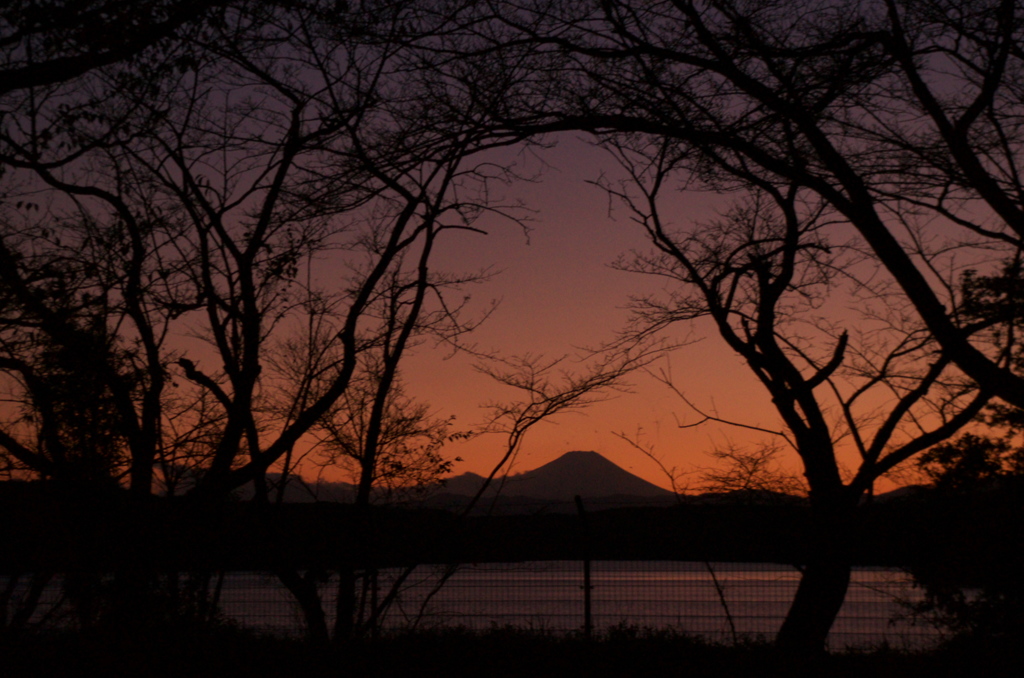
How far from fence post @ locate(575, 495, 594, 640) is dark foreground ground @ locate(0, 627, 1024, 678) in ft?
0.50

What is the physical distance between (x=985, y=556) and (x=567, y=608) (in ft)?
12.5

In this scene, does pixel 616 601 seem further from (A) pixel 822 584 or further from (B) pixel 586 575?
(A) pixel 822 584

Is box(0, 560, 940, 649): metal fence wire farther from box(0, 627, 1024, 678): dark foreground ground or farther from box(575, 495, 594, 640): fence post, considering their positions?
box(0, 627, 1024, 678): dark foreground ground

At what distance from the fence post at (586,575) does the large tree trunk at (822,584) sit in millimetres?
1730

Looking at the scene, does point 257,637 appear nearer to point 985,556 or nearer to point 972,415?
point 985,556

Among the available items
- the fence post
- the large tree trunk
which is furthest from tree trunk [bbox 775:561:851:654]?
the fence post

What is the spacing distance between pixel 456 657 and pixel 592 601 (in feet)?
5.29

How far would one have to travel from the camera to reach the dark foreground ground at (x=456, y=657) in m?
Result: 6.11

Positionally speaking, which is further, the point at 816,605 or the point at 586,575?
the point at 586,575

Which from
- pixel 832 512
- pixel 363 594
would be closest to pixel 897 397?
pixel 832 512

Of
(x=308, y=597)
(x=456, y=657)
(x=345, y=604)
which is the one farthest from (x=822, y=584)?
(x=308, y=597)

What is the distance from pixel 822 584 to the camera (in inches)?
309

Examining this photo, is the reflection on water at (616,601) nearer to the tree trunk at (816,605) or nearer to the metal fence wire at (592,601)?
the metal fence wire at (592,601)

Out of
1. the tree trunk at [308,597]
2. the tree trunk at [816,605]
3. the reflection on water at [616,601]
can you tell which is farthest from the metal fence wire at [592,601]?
the tree trunk at [816,605]
